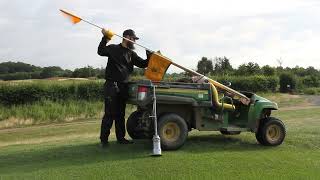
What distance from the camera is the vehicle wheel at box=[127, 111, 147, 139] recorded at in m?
10.8

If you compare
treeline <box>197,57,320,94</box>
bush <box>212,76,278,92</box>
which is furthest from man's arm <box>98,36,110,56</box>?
bush <box>212,76,278,92</box>

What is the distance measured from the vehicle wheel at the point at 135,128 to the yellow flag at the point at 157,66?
30.4 inches

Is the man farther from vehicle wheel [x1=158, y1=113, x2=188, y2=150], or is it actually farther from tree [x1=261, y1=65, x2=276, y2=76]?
tree [x1=261, y1=65, x2=276, y2=76]

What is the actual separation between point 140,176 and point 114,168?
0.53m

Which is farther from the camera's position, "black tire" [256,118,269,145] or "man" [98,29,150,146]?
"black tire" [256,118,269,145]

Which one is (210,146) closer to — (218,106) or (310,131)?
(218,106)

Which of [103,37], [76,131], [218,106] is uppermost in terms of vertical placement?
[103,37]

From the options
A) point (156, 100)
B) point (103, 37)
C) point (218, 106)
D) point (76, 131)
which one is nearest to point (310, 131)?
point (218, 106)

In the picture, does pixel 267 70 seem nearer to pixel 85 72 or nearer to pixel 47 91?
pixel 85 72

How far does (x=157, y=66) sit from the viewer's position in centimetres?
1060

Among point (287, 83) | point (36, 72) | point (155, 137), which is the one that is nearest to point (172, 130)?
point (155, 137)

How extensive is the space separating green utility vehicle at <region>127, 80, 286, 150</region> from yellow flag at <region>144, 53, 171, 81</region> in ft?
1.18

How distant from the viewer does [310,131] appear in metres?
13.2

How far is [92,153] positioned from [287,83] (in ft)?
154
